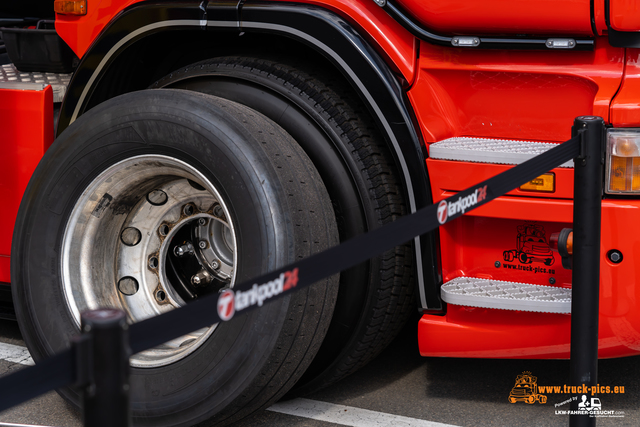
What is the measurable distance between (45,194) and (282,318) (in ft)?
3.23

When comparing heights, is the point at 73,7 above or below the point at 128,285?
above

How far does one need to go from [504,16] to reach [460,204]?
0.69 meters

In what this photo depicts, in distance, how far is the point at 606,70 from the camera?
2053 mm

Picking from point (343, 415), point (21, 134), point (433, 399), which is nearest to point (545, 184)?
point (433, 399)

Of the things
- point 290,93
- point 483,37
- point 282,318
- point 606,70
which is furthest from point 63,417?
point 606,70

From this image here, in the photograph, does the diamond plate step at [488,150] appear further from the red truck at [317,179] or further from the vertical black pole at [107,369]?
the vertical black pole at [107,369]

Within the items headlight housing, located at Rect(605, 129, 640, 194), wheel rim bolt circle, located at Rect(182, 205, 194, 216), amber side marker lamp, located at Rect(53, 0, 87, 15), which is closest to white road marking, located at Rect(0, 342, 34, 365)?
wheel rim bolt circle, located at Rect(182, 205, 194, 216)

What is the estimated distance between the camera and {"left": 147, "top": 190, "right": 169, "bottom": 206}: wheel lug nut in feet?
A: 8.54

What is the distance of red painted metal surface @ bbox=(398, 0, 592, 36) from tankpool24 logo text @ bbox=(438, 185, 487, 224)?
0.61 m

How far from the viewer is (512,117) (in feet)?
7.20

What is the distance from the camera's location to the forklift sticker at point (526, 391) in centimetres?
251

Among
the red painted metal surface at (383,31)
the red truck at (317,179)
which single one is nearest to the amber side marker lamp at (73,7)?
the red truck at (317,179)

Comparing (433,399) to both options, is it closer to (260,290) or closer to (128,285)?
(128,285)

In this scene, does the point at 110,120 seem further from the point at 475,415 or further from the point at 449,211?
the point at 475,415
